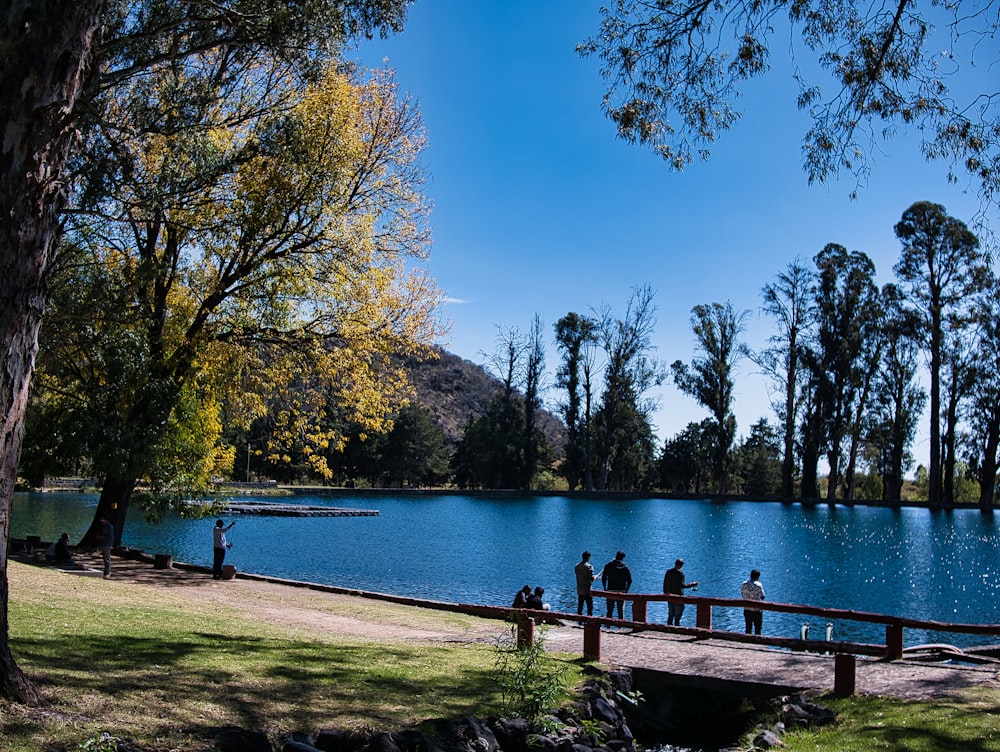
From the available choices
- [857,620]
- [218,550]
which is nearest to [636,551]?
[218,550]

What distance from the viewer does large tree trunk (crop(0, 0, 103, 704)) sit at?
615cm

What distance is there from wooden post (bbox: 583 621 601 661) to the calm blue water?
8411mm

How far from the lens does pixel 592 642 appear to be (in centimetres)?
1120

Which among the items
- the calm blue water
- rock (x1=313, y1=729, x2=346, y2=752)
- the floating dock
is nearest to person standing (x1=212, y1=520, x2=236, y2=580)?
the calm blue water

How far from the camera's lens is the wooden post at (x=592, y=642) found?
1113cm

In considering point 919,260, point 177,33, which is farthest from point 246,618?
point 919,260

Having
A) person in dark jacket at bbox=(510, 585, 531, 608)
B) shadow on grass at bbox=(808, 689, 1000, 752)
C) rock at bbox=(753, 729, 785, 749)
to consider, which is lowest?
rock at bbox=(753, 729, 785, 749)

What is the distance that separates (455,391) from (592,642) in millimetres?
140488

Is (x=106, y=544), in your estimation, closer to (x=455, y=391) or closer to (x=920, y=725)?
(x=920, y=725)

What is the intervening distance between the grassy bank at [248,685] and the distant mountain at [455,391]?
120916mm

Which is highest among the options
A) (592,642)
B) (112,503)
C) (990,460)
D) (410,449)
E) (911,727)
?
(990,460)

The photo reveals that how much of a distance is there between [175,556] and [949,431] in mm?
56061

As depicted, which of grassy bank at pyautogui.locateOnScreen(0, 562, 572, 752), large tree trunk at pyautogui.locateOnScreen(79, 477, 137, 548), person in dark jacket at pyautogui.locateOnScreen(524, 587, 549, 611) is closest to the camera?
grassy bank at pyautogui.locateOnScreen(0, 562, 572, 752)

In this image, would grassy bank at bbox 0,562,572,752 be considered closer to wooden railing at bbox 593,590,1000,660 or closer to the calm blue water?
wooden railing at bbox 593,590,1000,660
